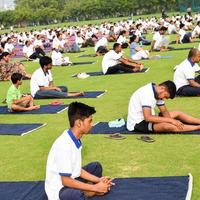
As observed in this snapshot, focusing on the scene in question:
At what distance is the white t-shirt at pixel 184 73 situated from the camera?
9.77 m

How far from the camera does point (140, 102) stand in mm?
7246

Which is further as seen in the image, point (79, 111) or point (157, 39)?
point (157, 39)

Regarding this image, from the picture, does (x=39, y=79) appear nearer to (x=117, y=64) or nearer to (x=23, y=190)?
(x=117, y=64)

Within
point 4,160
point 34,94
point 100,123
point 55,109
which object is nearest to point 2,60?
point 34,94

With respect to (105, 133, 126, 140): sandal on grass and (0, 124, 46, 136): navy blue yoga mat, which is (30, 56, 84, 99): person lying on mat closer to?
(0, 124, 46, 136): navy blue yoga mat

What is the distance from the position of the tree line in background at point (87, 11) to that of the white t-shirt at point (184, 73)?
67.8m

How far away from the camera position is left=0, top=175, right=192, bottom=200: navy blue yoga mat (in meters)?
5.13

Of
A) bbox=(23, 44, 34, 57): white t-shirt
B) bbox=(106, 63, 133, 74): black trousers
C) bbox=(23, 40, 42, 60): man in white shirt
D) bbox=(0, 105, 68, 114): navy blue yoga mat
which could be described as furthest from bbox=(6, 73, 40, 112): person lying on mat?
bbox=(23, 44, 34, 57): white t-shirt

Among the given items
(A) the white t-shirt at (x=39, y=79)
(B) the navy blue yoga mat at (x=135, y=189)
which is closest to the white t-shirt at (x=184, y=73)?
(A) the white t-shirt at (x=39, y=79)

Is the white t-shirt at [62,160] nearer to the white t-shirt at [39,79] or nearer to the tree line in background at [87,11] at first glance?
the white t-shirt at [39,79]

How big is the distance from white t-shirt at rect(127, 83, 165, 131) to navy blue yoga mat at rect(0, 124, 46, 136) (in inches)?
78.4

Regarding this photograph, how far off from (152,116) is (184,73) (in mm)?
2924

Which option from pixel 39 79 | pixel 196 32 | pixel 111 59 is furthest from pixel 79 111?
pixel 196 32

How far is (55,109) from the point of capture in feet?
33.2
